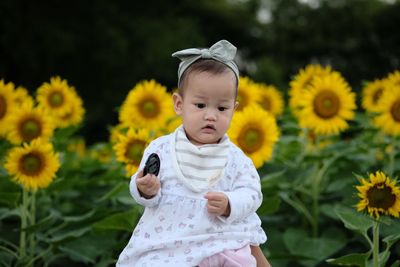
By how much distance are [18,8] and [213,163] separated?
1668cm

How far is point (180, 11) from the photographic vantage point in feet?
76.8

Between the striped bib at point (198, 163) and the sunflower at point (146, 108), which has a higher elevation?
the sunflower at point (146, 108)

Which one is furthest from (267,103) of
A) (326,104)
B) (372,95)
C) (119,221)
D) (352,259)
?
(352,259)

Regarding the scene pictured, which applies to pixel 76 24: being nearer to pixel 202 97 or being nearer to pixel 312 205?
pixel 312 205

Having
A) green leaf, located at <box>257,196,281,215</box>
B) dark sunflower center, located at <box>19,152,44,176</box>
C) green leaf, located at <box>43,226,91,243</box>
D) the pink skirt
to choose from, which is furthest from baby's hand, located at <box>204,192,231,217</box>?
dark sunflower center, located at <box>19,152,44,176</box>

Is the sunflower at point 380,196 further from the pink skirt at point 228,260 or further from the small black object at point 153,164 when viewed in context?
the small black object at point 153,164

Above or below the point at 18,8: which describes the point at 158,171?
below

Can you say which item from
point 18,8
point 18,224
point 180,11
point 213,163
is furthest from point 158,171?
point 180,11

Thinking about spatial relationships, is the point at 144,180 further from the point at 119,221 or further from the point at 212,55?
the point at 119,221

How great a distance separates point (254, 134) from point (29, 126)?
1.36 metres

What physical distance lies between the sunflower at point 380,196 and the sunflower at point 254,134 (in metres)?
1.25

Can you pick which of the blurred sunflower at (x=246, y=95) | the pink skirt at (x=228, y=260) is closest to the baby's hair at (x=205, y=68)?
the pink skirt at (x=228, y=260)

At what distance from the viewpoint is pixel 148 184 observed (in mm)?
2623

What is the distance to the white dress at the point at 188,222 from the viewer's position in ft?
8.63
